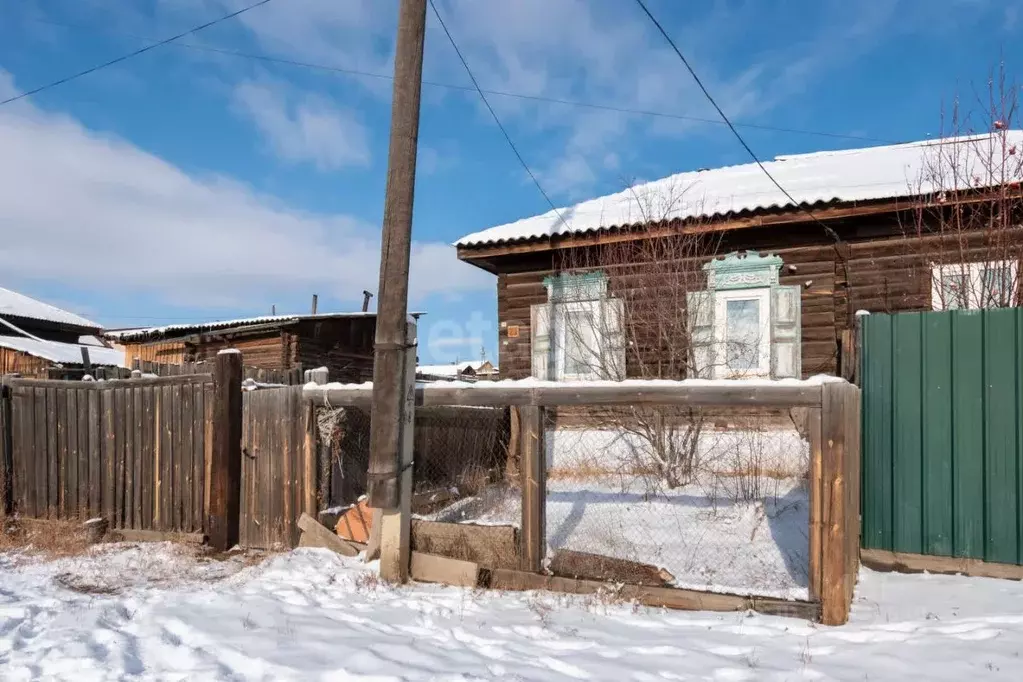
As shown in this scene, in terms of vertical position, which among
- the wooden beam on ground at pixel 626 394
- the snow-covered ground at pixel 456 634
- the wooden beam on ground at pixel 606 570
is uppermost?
the wooden beam on ground at pixel 626 394

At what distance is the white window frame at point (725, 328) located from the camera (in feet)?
32.4

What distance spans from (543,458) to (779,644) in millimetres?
1999

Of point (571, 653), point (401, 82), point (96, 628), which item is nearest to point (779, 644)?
point (571, 653)

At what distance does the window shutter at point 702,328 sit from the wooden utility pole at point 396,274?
4978mm

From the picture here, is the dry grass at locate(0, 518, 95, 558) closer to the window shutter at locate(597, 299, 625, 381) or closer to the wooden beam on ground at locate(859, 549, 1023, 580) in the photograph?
the window shutter at locate(597, 299, 625, 381)

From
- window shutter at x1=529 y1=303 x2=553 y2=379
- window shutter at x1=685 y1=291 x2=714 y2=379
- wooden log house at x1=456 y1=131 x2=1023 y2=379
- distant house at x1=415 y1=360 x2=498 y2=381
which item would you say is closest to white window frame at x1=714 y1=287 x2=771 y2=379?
wooden log house at x1=456 y1=131 x2=1023 y2=379

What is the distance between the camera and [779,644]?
4.21m

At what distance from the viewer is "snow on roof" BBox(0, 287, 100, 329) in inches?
1318

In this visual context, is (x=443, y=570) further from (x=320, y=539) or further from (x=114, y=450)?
(x=114, y=450)

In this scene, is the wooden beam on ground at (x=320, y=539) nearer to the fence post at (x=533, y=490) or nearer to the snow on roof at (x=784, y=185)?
the fence post at (x=533, y=490)

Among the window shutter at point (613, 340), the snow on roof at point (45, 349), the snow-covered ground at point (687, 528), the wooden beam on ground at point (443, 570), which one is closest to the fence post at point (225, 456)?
the snow-covered ground at point (687, 528)

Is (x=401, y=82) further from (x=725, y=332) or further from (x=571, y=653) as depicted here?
(x=725, y=332)

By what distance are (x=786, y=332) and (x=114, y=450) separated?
8324 mm

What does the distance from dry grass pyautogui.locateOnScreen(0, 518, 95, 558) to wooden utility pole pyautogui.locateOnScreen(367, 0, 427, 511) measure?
11.1 feet
